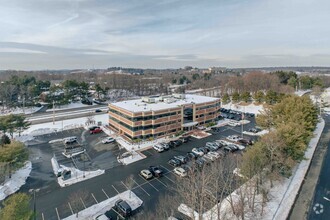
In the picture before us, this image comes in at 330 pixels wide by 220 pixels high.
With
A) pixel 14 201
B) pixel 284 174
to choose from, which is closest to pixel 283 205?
pixel 284 174

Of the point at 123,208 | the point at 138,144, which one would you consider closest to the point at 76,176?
the point at 123,208

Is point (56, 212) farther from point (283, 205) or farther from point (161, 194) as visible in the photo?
point (283, 205)

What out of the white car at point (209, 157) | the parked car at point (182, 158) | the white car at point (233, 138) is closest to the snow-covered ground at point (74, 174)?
the parked car at point (182, 158)

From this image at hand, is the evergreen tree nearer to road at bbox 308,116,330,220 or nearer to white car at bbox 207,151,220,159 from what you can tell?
white car at bbox 207,151,220,159

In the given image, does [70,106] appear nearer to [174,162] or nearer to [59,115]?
[59,115]

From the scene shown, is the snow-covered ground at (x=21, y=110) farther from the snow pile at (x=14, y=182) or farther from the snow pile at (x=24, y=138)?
the snow pile at (x=14, y=182)

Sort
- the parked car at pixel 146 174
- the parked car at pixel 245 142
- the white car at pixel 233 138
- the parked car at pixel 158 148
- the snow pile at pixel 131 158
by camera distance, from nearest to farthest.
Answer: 1. the parked car at pixel 146 174
2. the snow pile at pixel 131 158
3. the parked car at pixel 158 148
4. the parked car at pixel 245 142
5. the white car at pixel 233 138

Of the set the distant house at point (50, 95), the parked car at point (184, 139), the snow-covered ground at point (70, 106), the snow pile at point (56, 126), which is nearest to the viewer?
the parked car at point (184, 139)
